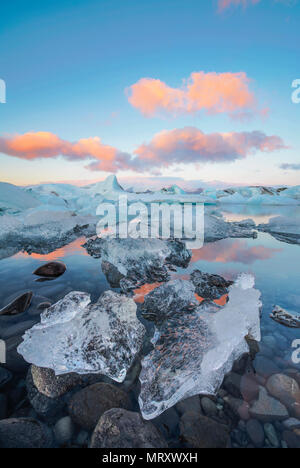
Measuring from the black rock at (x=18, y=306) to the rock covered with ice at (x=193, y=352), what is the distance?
166 centimetres

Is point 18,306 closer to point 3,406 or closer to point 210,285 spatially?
point 3,406

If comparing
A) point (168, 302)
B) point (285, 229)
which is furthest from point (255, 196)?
point (168, 302)

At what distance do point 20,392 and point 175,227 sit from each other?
18.7 feet

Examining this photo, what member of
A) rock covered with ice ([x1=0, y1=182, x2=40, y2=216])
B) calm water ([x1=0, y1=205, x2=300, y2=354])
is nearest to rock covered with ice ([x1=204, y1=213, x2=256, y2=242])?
calm water ([x1=0, y1=205, x2=300, y2=354])

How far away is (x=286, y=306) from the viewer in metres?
2.43

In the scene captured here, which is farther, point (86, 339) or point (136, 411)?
point (86, 339)

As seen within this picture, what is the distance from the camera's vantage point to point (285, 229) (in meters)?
7.43

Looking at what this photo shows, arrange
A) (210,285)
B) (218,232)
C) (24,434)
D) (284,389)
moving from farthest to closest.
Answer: (218,232) → (210,285) → (284,389) → (24,434)

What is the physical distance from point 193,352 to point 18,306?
2.08m

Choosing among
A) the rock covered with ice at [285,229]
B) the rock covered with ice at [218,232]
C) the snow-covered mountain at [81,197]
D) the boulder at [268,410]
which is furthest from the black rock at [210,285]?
the snow-covered mountain at [81,197]

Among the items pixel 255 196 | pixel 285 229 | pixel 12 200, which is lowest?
pixel 285 229

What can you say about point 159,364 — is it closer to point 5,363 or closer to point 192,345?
point 192,345

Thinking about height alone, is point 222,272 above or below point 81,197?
below

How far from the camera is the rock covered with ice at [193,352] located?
1319 millimetres
